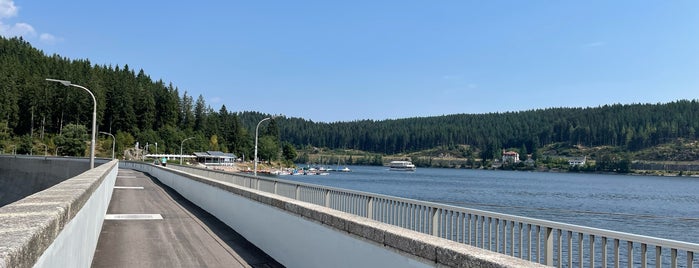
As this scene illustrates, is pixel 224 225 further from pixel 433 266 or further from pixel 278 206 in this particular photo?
pixel 433 266

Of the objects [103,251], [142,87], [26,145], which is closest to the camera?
[103,251]

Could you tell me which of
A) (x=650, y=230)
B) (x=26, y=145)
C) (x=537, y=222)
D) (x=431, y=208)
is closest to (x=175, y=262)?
(x=431, y=208)

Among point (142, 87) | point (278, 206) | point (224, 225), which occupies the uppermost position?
point (142, 87)

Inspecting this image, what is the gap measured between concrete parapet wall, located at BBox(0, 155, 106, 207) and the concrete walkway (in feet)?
121

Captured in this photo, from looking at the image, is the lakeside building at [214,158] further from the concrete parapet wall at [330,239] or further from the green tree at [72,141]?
the concrete parapet wall at [330,239]

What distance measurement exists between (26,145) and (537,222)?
489 feet

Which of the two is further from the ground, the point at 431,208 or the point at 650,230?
the point at 431,208

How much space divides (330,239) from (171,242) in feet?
20.2

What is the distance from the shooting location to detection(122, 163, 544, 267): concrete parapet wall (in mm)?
4870

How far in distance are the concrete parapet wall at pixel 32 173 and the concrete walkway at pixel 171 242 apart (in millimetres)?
36832

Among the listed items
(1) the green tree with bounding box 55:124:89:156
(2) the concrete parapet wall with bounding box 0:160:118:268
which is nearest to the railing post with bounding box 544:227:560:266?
(2) the concrete parapet wall with bounding box 0:160:118:268

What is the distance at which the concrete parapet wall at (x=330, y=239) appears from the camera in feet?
16.0

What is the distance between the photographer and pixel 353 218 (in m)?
7.24

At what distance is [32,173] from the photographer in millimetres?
62812
